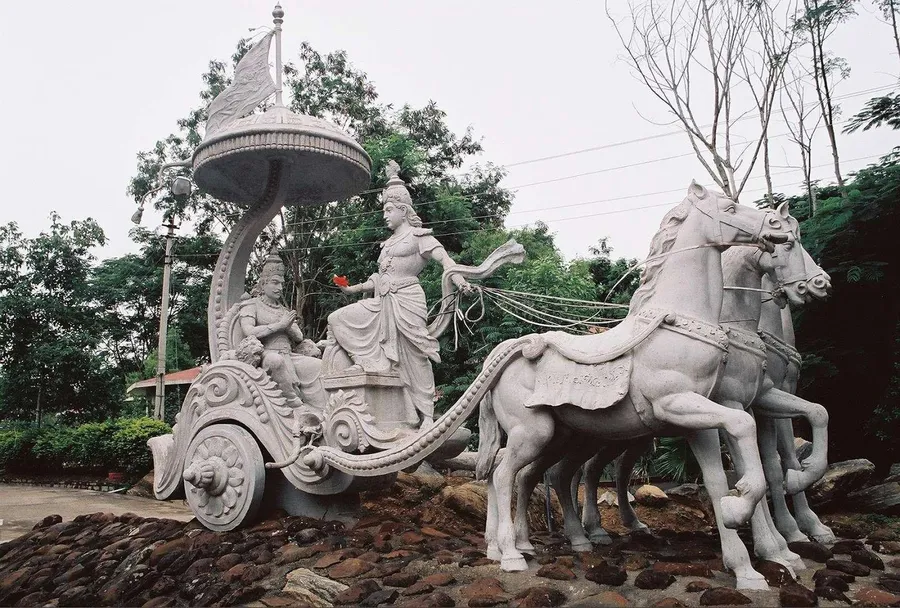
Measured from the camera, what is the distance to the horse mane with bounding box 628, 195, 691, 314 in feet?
14.3

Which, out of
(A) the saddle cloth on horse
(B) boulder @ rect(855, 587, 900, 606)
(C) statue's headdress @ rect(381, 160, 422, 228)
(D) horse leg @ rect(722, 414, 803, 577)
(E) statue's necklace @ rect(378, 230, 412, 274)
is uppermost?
(C) statue's headdress @ rect(381, 160, 422, 228)

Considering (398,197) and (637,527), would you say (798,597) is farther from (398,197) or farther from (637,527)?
(398,197)

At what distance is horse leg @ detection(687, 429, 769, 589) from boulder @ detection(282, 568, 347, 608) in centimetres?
225

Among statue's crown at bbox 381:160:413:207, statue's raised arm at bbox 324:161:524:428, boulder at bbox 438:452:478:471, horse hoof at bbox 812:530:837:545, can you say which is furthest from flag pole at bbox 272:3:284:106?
horse hoof at bbox 812:530:837:545

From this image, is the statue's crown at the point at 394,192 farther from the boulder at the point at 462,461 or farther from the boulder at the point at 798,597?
the boulder at the point at 798,597

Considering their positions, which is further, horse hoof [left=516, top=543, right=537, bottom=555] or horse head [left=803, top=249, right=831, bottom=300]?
horse hoof [left=516, top=543, right=537, bottom=555]

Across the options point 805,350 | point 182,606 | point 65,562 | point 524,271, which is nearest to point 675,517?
point 805,350

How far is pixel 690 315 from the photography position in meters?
4.12

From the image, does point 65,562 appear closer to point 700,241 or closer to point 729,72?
point 700,241

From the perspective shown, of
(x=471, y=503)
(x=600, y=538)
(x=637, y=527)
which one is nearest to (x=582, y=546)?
(x=600, y=538)

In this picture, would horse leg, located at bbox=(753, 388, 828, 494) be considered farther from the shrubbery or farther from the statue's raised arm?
A: the shrubbery

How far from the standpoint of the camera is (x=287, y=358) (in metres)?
6.66

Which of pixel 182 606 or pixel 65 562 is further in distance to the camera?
pixel 65 562

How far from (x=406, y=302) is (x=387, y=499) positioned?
7.21ft
